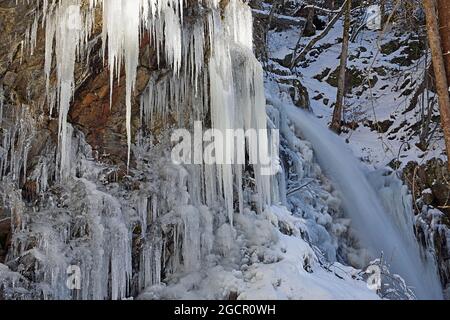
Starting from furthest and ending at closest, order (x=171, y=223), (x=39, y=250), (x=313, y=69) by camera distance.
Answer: (x=313, y=69)
(x=171, y=223)
(x=39, y=250)

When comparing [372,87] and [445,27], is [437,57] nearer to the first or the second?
[445,27]

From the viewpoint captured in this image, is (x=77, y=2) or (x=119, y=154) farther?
(x=119, y=154)

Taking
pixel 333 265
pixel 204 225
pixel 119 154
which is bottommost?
pixel 333 265

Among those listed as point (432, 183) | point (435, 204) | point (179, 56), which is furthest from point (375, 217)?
point (179, 56)

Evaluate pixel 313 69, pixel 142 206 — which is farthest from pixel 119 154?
pixel 313 69

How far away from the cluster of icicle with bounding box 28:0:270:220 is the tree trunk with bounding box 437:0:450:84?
105 inches

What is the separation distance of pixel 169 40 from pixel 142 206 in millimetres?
2249

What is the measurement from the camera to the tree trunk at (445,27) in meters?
5.11

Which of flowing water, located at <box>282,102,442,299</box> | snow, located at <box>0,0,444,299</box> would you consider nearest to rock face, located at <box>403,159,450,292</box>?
flowing water, located at <box>282,102,442,299</box>

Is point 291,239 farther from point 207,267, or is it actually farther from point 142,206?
point 142,206

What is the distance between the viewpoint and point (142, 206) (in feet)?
21.9

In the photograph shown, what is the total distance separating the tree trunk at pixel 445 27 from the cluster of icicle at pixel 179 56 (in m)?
2.67

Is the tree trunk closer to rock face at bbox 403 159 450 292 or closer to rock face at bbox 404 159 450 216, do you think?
rock face at bbox 403 159 450 292

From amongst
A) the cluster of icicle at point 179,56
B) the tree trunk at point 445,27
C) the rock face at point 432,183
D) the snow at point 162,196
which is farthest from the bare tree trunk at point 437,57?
the rock face at point 432,183
